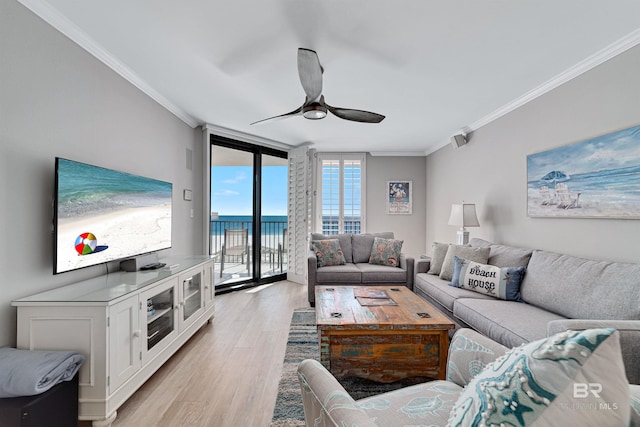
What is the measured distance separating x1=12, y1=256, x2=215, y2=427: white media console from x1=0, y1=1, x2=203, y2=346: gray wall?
6.7 inches

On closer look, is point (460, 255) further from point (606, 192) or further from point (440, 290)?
point (606, 192)

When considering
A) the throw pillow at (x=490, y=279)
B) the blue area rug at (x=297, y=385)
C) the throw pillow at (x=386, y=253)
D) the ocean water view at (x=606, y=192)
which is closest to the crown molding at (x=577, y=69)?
the ocean water view at (x=606, y=192)

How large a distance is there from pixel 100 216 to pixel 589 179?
3861mm

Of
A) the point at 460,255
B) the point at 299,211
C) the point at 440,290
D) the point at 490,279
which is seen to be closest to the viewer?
the point at 490,279

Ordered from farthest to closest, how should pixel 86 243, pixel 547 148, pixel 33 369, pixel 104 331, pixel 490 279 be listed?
pixel 547 148 < pixel 490 279 < pixel 86 243 < pixel 104 331 < pixel 33 369

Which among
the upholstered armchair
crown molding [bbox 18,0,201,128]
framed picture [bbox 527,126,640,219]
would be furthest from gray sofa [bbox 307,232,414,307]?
the upholstered armchair

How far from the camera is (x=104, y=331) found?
1.63 metres

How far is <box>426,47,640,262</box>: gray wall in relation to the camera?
211cm

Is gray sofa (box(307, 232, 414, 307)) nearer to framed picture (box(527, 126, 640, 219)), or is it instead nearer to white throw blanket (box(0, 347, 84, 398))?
framed picture (box(527, 126, 640, 219))

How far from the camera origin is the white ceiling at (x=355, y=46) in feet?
5.84

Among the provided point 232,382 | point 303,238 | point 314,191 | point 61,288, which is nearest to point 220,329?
point 232,382

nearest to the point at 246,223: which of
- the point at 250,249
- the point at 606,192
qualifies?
the point at 250,249

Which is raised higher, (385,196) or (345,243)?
(385,196)

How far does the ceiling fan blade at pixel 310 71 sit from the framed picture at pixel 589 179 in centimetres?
226
